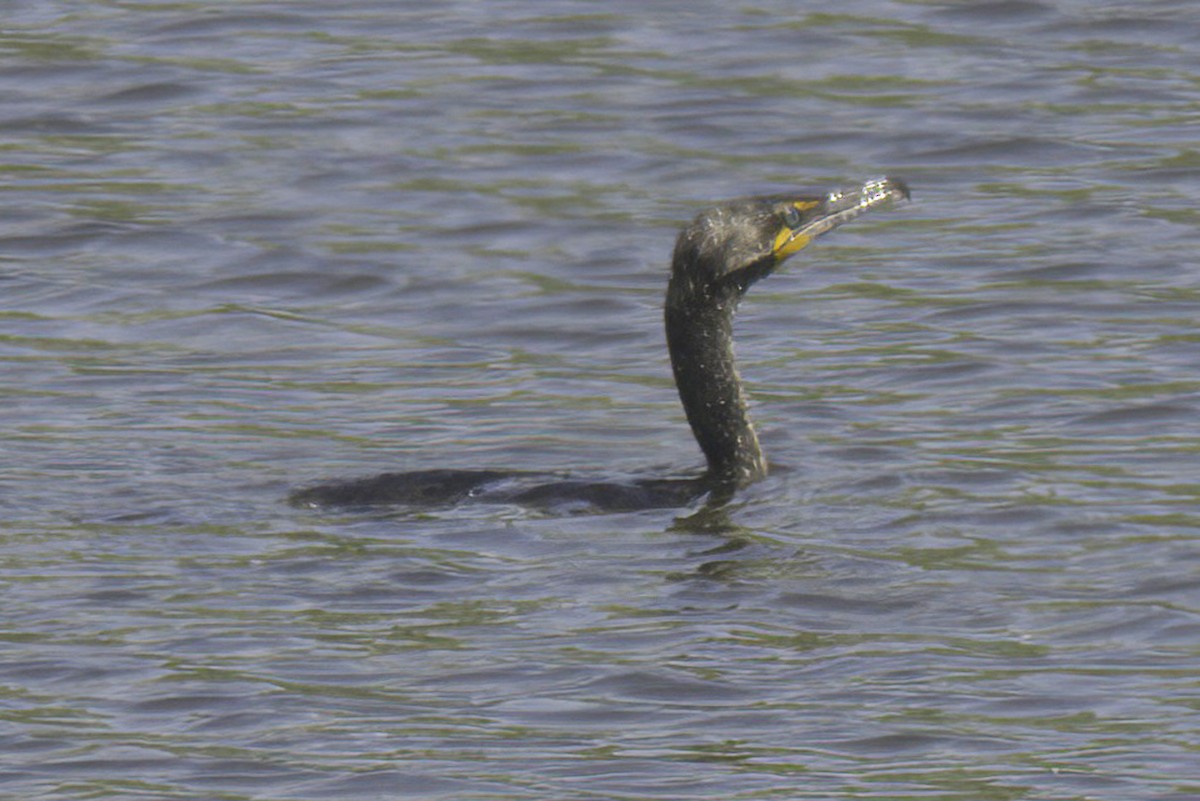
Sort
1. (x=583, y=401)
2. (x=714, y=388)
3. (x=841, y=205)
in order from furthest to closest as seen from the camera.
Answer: (x=583, y=401)
(x=841, y=205)
(x=714, y=388)

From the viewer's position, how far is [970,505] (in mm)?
9867

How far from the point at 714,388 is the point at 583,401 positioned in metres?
1.11

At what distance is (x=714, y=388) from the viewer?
10508mm

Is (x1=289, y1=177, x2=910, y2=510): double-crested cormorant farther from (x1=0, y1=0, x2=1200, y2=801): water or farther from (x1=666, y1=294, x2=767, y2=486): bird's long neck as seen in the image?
(x1=0, y1=0, x2=1200, y2=801): water

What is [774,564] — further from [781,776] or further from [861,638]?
[781,776]

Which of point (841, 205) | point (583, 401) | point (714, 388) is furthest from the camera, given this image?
point (583, 401)

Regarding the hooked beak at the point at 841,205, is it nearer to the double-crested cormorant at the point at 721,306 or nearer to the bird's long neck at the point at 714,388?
the double-crested cormorant at the point at 721,306

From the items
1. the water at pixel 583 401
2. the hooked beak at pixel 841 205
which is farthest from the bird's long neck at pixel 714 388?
the hooked beak at pixel 841 205

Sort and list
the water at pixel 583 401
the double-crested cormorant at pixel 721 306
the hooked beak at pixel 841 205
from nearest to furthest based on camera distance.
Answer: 1. the water at pixel 583 401
2. the double-crested cormorant at pixel 721 306
3. the hooked beak at pixel 841 205

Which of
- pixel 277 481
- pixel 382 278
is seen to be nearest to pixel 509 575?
pixel 277 481

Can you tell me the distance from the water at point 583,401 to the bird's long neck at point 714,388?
0.59ft

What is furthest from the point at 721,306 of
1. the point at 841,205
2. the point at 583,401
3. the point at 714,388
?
the point at 583,401

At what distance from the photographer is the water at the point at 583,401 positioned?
25.1 feet

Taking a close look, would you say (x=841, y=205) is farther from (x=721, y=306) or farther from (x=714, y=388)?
(x=714, y=388)
